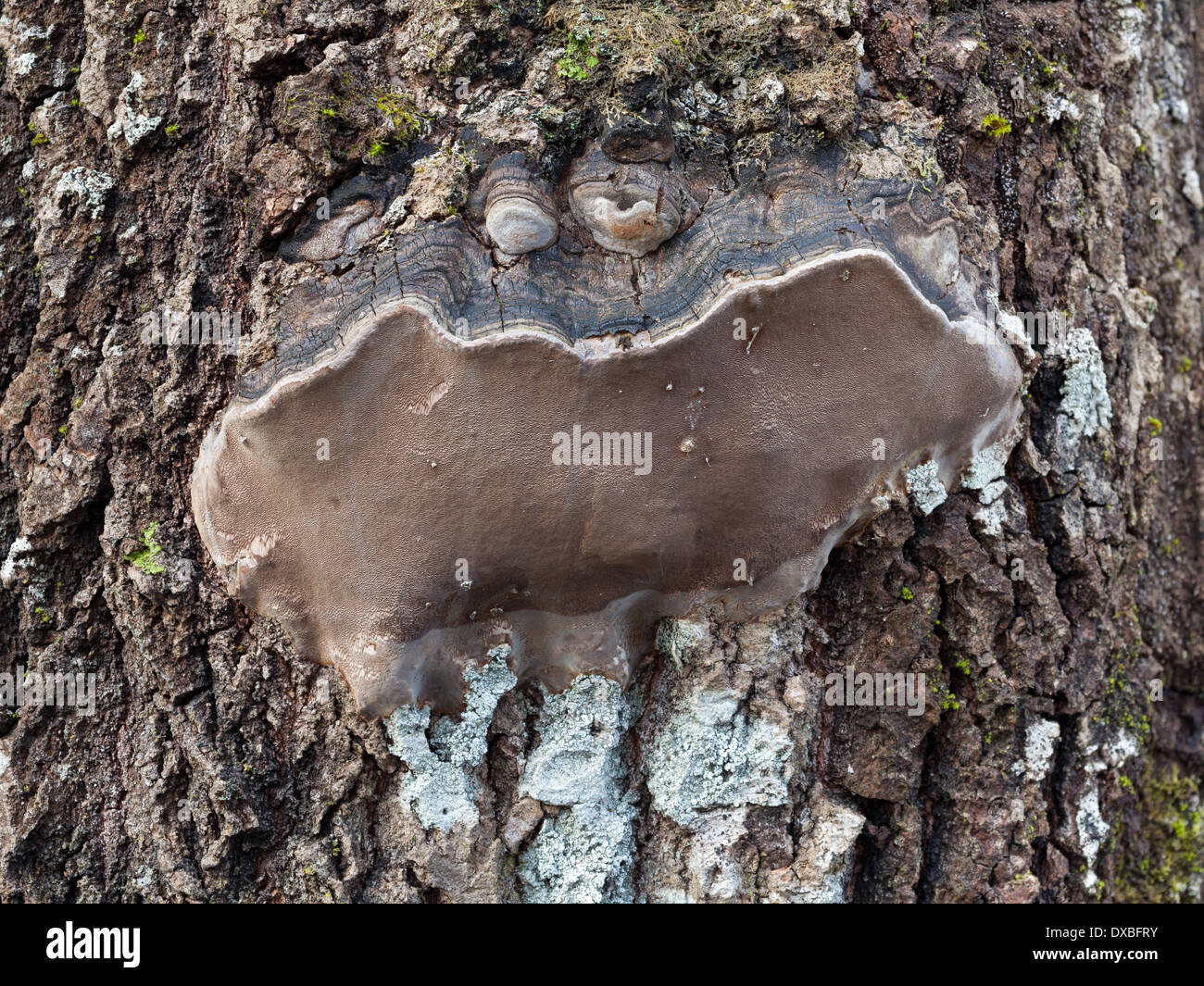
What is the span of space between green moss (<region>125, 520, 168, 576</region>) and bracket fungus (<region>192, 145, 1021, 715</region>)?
0.13 metres

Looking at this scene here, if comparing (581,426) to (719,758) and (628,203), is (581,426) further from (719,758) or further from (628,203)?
(719,758)

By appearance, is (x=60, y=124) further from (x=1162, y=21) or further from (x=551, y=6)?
(x=1162, y=21)

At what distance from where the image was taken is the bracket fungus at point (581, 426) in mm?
1968

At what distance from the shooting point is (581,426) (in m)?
1.99

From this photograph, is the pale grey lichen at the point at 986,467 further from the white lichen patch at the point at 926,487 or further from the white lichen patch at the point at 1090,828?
A: the white lichen patch at the point at 1090,828

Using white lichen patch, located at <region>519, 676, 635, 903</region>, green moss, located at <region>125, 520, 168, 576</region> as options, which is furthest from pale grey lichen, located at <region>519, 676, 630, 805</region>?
green moss, located at <region>125, 520, 168, 576</region>

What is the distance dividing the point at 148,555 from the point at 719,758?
1.52 meters

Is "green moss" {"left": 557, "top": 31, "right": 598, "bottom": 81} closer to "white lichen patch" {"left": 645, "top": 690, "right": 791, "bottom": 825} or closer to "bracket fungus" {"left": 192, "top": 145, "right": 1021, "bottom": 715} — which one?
"bracket fungus" {"left": 192, "top": 145, "right": 1021, "bottom": 715}

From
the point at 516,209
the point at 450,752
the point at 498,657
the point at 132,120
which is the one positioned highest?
the point at 132,120

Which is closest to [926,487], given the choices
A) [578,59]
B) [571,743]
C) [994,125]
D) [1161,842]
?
[994,125]

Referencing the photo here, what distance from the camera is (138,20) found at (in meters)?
2.21

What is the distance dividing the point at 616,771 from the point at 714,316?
1178 millimetres

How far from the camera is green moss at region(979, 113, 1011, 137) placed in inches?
89.8

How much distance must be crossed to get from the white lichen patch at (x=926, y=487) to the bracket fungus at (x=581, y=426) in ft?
0.13
